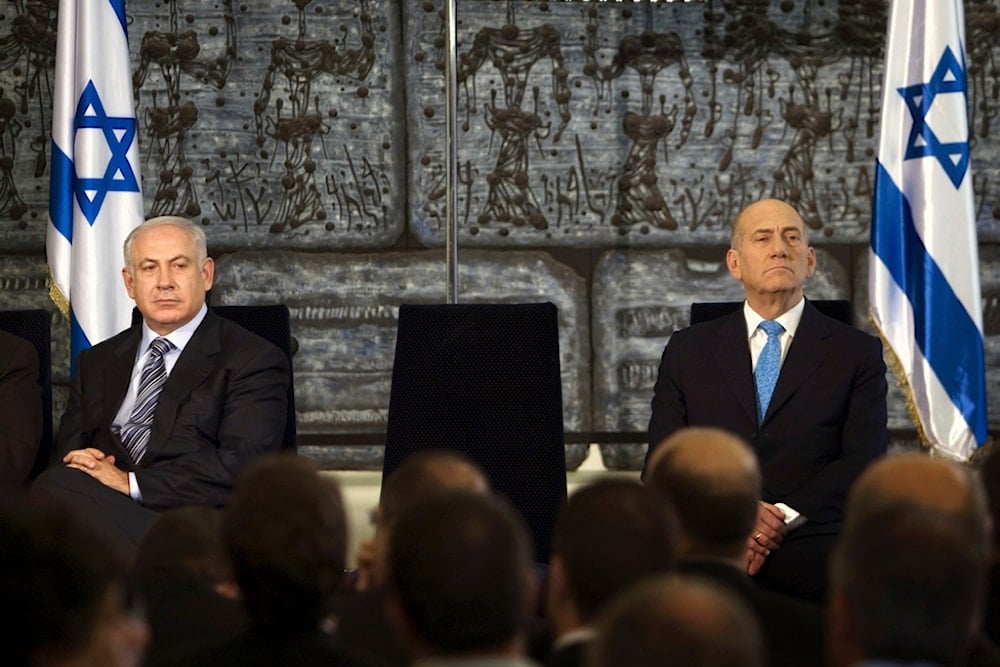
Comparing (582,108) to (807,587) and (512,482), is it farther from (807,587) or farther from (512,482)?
(807,587)

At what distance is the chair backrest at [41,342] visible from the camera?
4.82 meters

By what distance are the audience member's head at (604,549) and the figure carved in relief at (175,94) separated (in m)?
4.64

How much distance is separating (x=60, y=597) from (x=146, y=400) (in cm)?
307

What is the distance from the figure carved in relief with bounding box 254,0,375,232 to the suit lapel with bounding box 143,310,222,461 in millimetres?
1748

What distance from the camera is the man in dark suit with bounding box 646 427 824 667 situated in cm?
244

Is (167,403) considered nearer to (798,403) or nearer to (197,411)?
(197,411)

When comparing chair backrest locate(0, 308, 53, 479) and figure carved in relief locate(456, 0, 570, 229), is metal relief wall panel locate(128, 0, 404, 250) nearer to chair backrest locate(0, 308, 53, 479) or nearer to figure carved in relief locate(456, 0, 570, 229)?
figure carved in relief locate(456, 0, 570, 229)

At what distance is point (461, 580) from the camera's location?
1.80 m

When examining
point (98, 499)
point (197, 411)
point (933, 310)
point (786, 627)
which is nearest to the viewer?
point (786, 627)

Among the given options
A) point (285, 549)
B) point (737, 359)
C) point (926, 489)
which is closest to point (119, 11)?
point (737, 359)

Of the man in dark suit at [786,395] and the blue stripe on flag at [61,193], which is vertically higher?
the blue stripe on flag at [61,193]

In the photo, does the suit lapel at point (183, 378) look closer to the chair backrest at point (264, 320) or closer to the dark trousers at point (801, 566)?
the chair backrest at point (264, 320)

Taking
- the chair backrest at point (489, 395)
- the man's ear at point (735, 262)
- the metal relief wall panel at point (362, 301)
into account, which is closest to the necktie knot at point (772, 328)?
the man's ear at point (735, 262)

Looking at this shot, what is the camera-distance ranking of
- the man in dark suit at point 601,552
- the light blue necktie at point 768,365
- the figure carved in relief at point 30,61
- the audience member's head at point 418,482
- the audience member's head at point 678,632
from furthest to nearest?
the figure carved in relief at point 30,61, the light blue necktie at point 768,365, the audience member's head at point 418,482, the man in dark suit at point 601,552, the audience member's head at point 678,632
